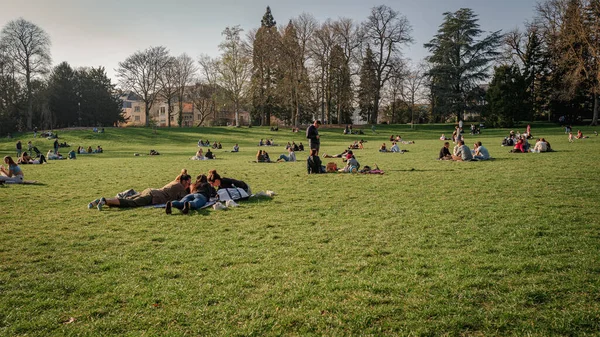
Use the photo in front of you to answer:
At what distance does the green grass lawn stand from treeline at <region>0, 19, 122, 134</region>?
6036 cm

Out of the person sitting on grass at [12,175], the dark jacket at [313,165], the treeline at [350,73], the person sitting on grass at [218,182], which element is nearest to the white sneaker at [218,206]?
the person sitting on grass at [218,182]

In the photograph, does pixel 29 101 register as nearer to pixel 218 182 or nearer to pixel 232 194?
pixel 218 182

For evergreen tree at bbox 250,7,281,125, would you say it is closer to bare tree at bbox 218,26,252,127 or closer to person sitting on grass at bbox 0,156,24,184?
bare tree at bbox 218,26,252,127

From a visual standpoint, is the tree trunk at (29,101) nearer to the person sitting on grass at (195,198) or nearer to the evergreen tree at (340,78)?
the evergreen tree at (340,78)

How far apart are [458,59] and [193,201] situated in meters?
62.5

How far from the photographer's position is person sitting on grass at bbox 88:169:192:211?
9492mm

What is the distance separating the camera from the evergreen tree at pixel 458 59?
5956cm

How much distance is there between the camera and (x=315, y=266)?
17.2ft

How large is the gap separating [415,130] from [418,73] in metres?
20.3

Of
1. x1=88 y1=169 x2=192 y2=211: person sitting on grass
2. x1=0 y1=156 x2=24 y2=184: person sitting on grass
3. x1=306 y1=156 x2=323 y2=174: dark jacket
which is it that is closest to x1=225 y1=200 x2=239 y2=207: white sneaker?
x1=88 y1=169 x2=192 y2=211: person sitting on grass

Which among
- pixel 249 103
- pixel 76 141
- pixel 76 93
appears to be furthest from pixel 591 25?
pixel 76 93

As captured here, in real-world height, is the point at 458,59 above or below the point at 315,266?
above

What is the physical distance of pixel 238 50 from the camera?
199ft

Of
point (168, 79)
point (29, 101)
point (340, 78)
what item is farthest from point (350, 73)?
point (29, 101)
